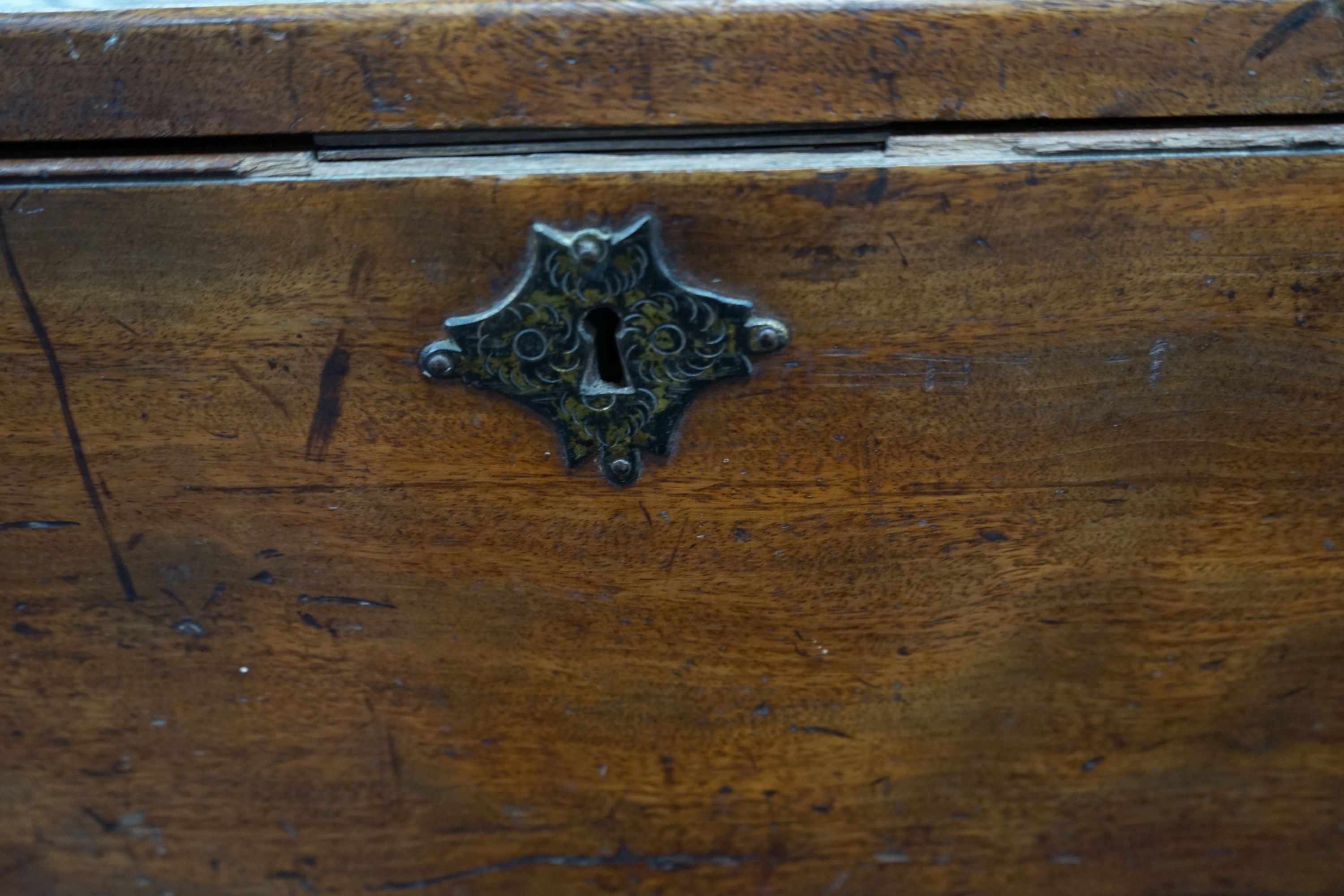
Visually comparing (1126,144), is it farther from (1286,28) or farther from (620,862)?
(620,862)

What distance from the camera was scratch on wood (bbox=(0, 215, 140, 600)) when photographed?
0.52 meters

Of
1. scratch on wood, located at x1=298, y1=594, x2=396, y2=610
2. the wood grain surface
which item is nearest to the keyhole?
the wood grain surface

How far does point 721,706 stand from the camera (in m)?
0.67

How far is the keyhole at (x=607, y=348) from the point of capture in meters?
0.53

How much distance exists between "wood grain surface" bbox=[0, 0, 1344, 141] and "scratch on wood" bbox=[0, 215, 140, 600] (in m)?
0.08

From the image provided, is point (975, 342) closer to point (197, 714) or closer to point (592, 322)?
point (592, 322)

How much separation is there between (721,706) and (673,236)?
35cm

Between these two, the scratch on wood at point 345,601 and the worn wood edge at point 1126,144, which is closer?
the worn wood edge at point 1126,144

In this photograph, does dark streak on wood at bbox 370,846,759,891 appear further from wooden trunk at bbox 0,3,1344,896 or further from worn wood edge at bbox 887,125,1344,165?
worn wood edge at bbox 887,125,1344,165

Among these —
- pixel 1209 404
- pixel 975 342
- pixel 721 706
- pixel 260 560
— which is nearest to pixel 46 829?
pixel 260 560

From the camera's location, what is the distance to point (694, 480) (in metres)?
0.58

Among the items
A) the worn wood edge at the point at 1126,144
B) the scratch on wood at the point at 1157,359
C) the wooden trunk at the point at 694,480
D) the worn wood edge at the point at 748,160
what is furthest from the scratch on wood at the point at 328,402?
the scratch on wood at the point at 1157,359

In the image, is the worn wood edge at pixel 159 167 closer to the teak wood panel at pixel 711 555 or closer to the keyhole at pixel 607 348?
the teak wood panel at pixel 711 555

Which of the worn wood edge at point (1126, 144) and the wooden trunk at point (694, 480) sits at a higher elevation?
the worn wood edge at point (1126, 144)
